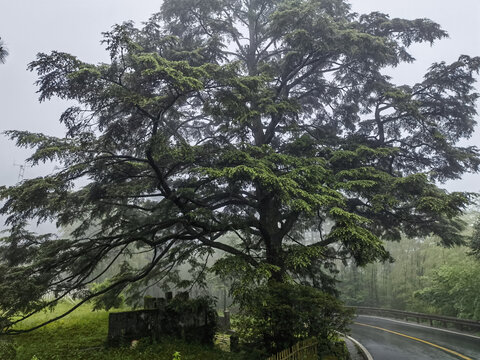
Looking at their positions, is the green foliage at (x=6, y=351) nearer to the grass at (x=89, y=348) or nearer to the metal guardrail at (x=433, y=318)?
the grass at (x=89, y=348)

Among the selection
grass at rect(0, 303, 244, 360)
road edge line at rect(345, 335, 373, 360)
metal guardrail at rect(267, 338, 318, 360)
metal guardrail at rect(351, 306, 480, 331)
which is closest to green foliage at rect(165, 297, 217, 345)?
grass at rect(0, 303, 244, 360)

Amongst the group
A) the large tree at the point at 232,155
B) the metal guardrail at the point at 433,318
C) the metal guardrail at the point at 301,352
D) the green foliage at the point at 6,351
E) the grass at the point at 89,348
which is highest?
the large tree at the point at 232,155

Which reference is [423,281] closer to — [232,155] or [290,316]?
[290,316]

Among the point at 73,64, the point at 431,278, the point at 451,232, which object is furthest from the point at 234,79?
the point at 431,278

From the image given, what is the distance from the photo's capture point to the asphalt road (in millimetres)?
11820

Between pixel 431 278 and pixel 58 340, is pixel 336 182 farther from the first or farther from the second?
pixel 431 278

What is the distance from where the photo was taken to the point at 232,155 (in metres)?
9.93

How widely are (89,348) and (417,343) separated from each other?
1430 cm

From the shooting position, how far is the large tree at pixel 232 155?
27.4 ft

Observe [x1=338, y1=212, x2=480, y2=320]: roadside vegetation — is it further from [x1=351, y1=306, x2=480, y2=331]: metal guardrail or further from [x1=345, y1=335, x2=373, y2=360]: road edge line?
[x1=345, y1=335, x2=373, y2=360]: road edge line

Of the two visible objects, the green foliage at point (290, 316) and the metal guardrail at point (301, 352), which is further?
the green foliage at point (290, 316)

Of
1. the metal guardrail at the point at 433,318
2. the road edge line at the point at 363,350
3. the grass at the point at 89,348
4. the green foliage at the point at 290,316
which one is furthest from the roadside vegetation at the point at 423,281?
the grass at the point at 89,348

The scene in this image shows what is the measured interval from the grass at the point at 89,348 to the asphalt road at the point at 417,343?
23.5ft

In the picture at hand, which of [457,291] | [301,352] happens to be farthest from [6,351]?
[457,291]
